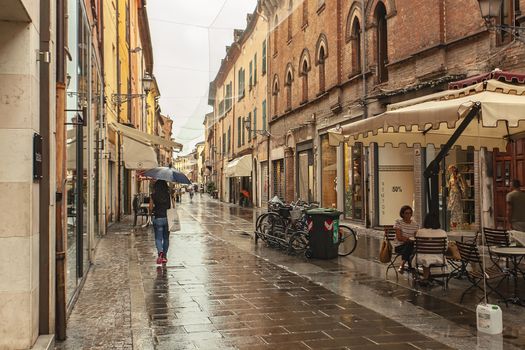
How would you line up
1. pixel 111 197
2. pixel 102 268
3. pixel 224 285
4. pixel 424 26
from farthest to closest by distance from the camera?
pixel 111 197, pixel 424 26, pixel 102 268, pixel 224 285

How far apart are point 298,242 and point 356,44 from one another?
380 inches

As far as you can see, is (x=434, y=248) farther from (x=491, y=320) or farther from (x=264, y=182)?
(x=264, y=182)

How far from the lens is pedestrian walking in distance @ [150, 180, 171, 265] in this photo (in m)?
10.3

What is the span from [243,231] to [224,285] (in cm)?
956

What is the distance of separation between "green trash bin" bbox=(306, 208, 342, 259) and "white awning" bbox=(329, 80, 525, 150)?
176 cm

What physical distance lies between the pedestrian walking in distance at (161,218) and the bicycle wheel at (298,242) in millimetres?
2792

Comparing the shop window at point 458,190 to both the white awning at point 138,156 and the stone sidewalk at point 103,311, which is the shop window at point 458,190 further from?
the white awning at point 138,156

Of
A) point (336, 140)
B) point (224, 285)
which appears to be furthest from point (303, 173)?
point (224, 285)

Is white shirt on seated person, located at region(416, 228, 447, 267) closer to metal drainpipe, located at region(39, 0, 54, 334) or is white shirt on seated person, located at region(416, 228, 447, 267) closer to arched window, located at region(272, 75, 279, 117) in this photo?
metal drainpipe, located at region(39, 0, 54, 334)

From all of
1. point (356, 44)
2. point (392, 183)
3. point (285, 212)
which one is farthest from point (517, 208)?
point (356, 44)

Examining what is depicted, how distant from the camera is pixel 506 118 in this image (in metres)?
6.71

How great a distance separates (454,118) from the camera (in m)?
6.91

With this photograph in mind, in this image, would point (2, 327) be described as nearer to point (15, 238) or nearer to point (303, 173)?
point (15, 238)

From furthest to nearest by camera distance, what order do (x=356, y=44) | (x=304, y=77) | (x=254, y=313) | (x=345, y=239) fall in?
(x=304, y=77)
(x=356, y=44)
(x=345, y=239)
(x=254, y=313)
